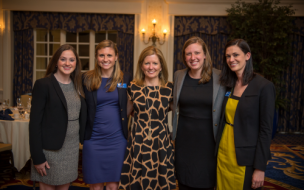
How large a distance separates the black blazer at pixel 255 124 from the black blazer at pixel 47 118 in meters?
1.32

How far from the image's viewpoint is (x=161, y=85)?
1.93 metres

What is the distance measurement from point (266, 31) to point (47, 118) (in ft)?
18.0

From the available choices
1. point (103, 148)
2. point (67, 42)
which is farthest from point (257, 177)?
point (67, 42)

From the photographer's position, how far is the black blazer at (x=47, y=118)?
63.5 inches

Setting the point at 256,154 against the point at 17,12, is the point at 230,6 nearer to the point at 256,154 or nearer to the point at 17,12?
the point at 256,154

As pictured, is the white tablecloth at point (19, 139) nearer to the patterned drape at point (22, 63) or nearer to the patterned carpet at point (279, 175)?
the patterned carpet at point (279, 175)

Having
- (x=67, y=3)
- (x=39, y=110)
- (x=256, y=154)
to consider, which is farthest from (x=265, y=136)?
(x=67, y=3)

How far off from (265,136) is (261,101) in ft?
0.79

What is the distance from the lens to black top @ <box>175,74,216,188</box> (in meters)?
1.79

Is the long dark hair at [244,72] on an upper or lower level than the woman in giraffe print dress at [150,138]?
upper

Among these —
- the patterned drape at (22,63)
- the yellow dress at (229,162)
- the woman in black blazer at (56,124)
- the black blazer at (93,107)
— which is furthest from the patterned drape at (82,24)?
the yellow dress at (229,162)

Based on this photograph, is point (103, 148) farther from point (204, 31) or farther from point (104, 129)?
point (204, 31)

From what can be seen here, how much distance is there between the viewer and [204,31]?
6.11m

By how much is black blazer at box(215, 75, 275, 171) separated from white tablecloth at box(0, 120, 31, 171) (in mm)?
2814
